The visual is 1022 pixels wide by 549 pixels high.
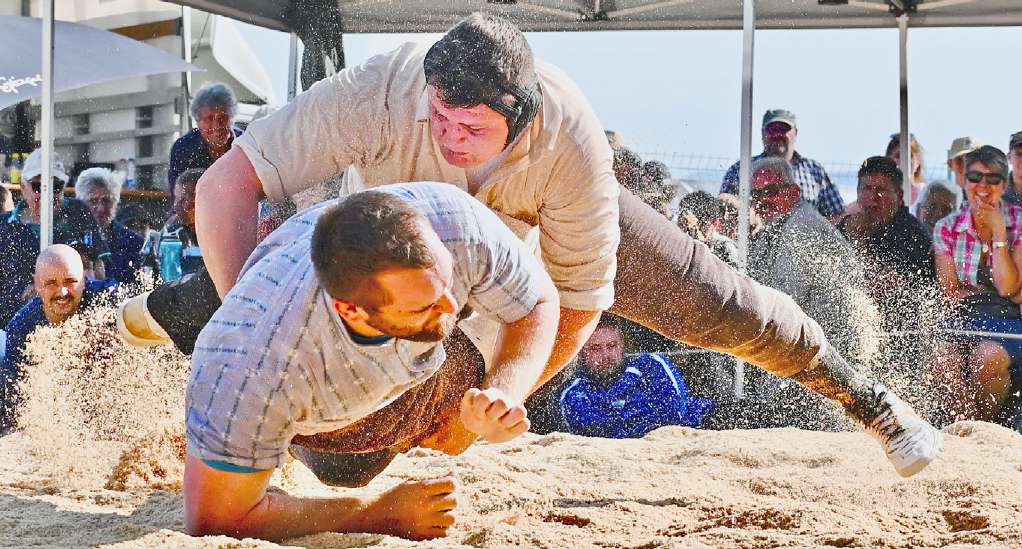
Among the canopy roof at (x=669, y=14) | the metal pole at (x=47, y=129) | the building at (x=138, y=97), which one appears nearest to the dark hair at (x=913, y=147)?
the canopy roof at (x=669, y=14)

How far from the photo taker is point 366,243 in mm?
1874

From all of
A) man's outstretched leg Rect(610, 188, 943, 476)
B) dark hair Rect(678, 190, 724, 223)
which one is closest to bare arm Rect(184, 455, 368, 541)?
man's outstretched leg Rect(610, 188, 943, 476)

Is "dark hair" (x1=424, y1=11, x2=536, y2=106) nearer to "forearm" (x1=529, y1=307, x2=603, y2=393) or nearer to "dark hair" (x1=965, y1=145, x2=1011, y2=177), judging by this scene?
"forearm" (x1=529, y1=307, x2=603, y2=393)

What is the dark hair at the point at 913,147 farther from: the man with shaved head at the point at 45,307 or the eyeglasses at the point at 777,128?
the man with shaved head at the point at 45,307

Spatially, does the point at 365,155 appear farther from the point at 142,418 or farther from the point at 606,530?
the point at 142,418

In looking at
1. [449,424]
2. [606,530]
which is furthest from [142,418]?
[606,530]

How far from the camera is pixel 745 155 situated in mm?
4609

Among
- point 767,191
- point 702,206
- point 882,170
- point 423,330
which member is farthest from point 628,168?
point 423,330

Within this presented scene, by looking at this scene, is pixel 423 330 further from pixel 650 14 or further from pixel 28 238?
pixel 650 14

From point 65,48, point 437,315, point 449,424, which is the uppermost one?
point 65,48

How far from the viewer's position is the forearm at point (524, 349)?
2111mm

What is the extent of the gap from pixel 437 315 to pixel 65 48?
508 centimetres

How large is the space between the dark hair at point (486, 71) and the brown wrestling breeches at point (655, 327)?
54cm

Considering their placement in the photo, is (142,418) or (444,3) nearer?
(142,418)
